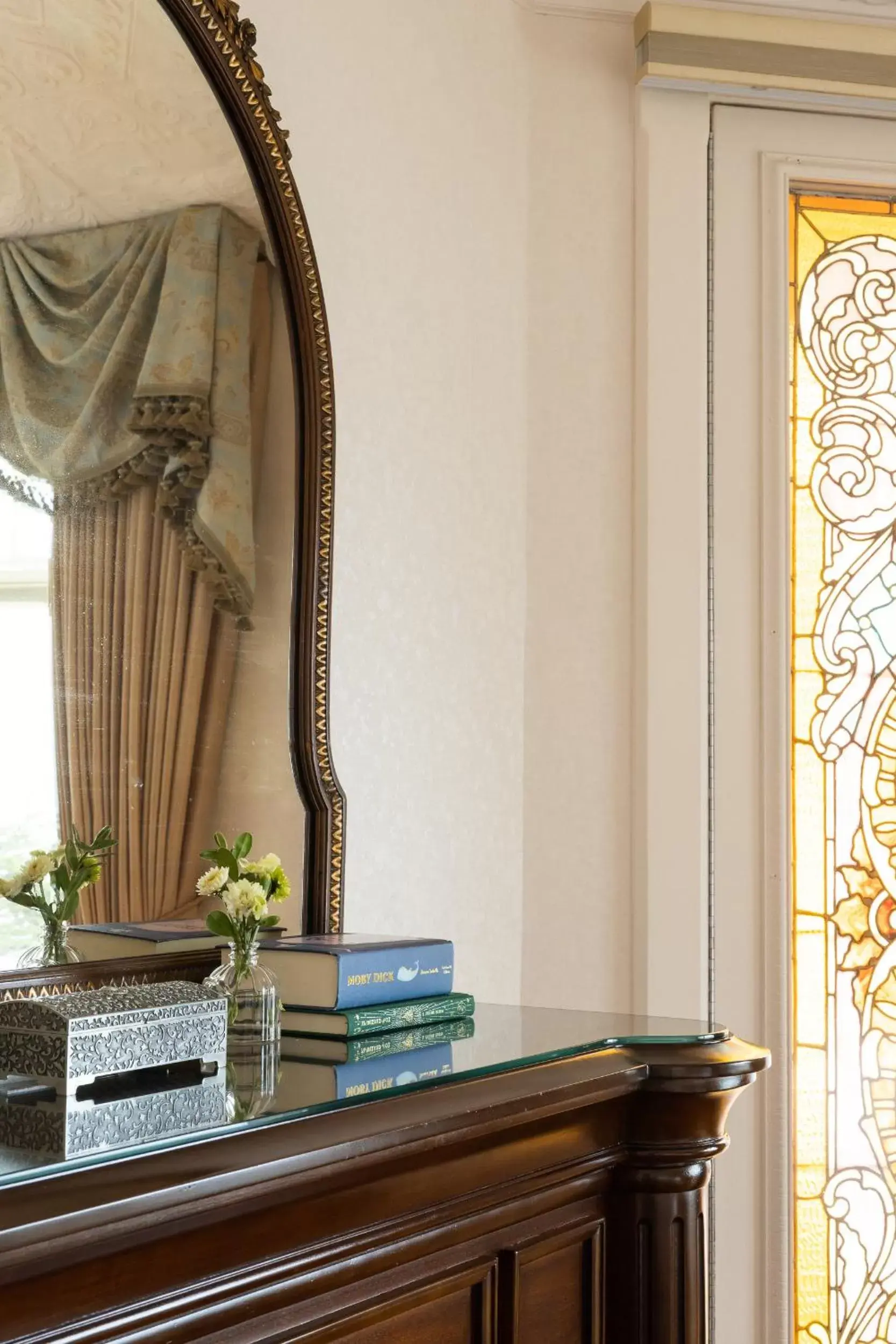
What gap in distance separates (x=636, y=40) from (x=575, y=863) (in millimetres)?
1548

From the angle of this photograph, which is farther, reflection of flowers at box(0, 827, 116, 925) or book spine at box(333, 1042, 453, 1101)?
reflection of flowers at box(0, 827, 116, 925)

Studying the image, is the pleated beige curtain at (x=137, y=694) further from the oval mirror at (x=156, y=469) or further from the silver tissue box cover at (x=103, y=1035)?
the silver tissue box cover at (x=103, y=1035)

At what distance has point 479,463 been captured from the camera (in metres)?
2.29

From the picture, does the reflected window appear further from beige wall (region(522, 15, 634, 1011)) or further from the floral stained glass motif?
the floral stained glass motif

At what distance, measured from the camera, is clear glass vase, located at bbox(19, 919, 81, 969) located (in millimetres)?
1308

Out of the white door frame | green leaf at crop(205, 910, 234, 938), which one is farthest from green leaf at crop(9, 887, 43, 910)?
the white door frame

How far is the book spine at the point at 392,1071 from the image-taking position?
1.07 metres

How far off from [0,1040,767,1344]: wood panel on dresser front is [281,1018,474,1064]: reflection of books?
149 mm

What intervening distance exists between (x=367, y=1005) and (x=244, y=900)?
17 cm

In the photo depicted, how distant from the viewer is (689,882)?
2.37 m

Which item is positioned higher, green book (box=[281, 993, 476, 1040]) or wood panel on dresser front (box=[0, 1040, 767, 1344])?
green book (box=[281, 993, 476, 1040])

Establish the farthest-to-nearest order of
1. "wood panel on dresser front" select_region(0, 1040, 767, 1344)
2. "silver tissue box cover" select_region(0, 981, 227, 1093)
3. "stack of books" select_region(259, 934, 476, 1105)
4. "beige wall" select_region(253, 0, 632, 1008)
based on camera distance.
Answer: "beige wall" select_region(253, 0, 632, 1008) < "stack of books" select_region(259, 934, 476, 1105) < "silver tissue box cover" select_region(0, 981, 227, 1093) < "wood panel on dresser front" select_region(0, 1040, 767, 1344)

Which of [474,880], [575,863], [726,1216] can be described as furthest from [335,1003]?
[726,1216]

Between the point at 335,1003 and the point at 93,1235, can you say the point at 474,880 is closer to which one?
the point at 335,1003
